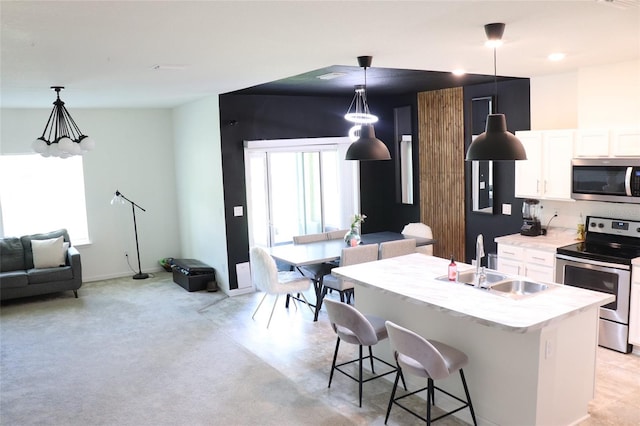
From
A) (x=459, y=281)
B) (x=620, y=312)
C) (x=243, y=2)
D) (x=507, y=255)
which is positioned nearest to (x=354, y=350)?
(x=459, y=281)

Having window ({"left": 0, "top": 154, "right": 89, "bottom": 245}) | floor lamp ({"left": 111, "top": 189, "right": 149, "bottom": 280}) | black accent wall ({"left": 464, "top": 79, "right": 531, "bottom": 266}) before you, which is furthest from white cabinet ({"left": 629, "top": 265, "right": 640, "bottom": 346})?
window ({"left": 0, "top": 154, "right": 89, "bottom": 245})

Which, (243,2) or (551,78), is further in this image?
(551,78)

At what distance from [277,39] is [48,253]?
18.3ft

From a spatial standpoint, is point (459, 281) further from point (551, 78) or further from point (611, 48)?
point (551, 78)

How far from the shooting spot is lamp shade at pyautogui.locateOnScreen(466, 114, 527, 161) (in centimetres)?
336

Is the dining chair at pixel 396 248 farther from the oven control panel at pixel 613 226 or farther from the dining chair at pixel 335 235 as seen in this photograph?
the oven control panel at pixel 613 226

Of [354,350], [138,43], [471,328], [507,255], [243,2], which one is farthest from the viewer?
[507,255]

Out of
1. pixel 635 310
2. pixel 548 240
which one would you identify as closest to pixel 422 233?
pixel 548 240

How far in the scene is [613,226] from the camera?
5.38 metres

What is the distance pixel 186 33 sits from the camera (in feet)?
10.3

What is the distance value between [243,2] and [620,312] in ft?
14.0

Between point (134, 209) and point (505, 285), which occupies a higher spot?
point (134, 209)

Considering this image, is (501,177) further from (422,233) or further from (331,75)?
(331,75)

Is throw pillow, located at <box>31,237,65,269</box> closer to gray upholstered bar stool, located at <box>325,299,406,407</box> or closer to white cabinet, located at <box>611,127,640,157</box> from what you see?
gray upholstered bar stool, located at <box>325,299,406,407</box>
